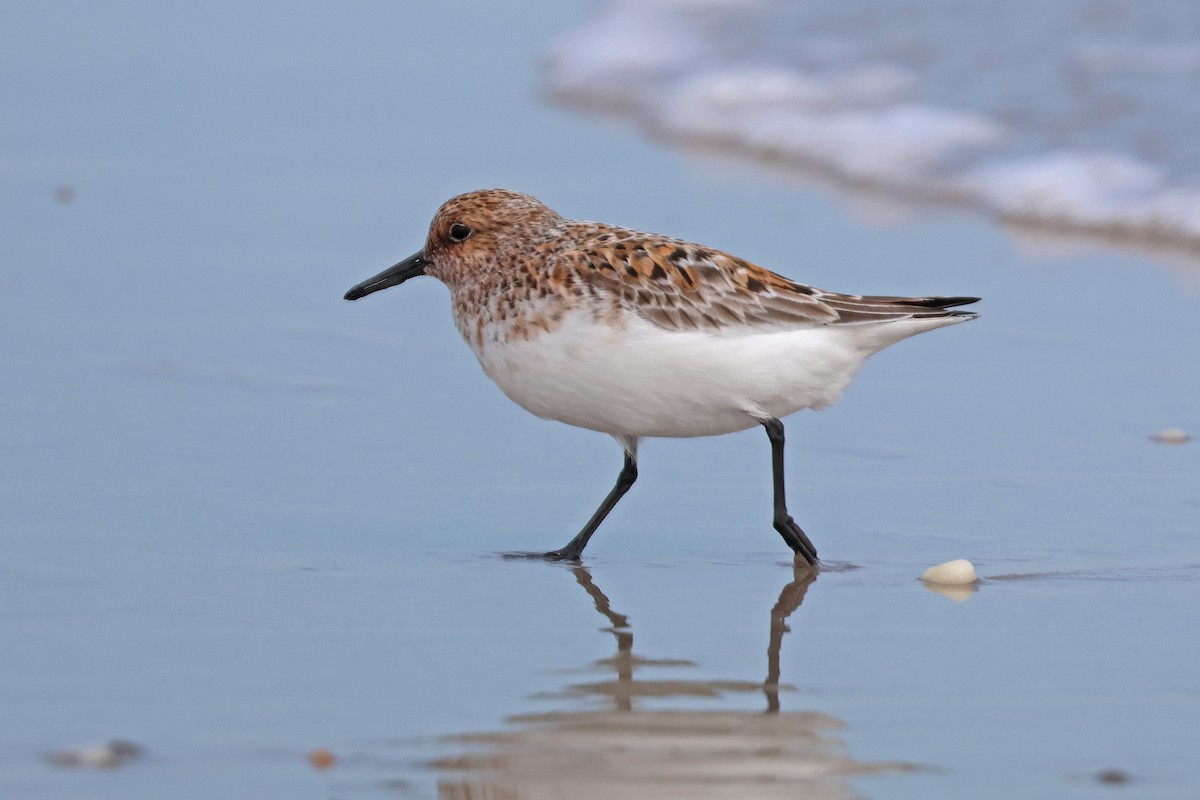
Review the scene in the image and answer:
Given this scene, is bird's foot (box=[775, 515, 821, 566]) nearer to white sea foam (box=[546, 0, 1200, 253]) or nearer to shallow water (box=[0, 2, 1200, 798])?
shallow water (box=[0, 2, 1200, 798])

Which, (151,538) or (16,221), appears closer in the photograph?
(151,538)

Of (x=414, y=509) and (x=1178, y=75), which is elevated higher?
(x=1178, y=75)

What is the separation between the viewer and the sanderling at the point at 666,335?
181 inches

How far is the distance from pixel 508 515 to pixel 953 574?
1243 millimetres

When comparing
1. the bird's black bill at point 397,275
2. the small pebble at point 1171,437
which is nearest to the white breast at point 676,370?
the bird's black bill at point 397,275

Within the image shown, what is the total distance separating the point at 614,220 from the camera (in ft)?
25.8

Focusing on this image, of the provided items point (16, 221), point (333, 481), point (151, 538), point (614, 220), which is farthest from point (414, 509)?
point (16, 221)

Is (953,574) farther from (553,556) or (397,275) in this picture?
(397,275)

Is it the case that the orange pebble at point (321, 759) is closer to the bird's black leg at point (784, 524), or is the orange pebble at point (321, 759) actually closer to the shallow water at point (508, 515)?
the shallow water at point (508, 515)

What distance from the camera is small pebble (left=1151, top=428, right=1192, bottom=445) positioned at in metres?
5.71

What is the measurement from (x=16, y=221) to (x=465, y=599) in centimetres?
416

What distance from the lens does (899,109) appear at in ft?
32.2

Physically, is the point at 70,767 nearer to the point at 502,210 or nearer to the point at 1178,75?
the point at 502,210

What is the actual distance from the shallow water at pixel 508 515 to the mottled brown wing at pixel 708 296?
615 millimetres
